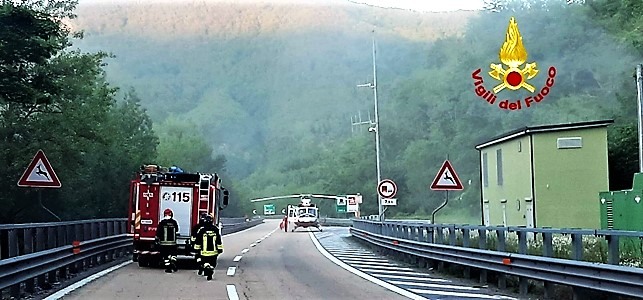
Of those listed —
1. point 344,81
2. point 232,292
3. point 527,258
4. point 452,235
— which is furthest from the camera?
point 344,81

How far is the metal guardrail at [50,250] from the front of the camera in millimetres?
15062

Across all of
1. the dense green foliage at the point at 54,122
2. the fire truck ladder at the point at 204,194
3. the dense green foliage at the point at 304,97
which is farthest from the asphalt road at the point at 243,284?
the dense green foliage at the point at 304,97

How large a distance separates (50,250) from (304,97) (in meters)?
165

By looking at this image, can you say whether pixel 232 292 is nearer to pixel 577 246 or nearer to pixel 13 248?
pixel 13 248

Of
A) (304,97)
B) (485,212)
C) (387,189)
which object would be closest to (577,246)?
(387,189)

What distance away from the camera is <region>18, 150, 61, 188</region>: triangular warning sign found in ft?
61.2

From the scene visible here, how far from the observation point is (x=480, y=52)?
197 ft

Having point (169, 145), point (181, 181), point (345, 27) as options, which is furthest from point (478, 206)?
point (345, 27)

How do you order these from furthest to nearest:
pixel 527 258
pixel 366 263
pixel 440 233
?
pixel 366 263, pixel 440 233, pixel 527 258

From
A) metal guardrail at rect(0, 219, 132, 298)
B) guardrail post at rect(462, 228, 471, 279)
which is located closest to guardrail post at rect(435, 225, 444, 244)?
guardrail post at rect(462, 228, 471, 279)

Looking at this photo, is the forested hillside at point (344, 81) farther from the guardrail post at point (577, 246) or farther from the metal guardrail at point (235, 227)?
the guardrail post at point (577, 246)

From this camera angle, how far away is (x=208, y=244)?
19.1 metres

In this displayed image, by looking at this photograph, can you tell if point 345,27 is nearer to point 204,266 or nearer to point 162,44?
point 162,44

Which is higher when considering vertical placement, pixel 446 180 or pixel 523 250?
pixel 446 180
